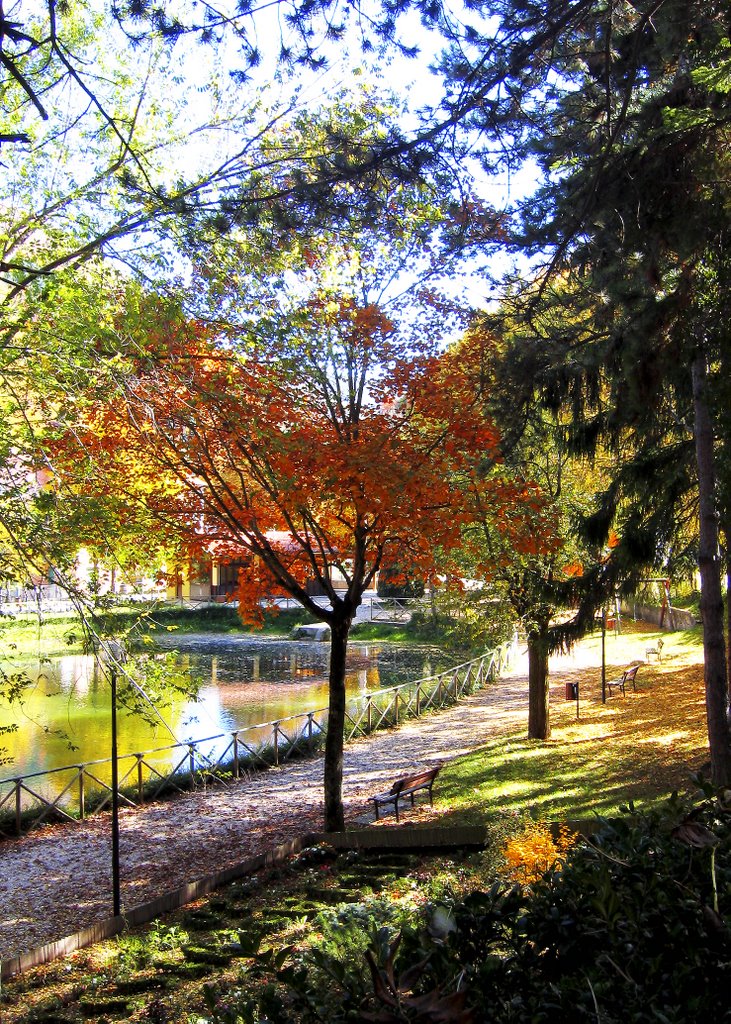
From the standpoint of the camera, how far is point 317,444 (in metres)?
9.23

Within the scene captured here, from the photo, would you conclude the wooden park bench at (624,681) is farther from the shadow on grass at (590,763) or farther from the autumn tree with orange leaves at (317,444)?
Answer: the autumn tree with orange leaves at (317,444)

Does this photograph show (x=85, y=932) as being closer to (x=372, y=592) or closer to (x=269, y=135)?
(x=269, y=135)

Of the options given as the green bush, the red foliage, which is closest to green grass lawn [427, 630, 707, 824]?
the red foliage

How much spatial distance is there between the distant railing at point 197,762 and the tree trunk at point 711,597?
17.3 ft

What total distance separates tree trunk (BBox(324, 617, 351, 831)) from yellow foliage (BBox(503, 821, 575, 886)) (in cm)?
367

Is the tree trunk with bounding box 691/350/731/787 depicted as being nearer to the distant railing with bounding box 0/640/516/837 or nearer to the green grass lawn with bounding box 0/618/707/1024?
the green grass lawn with bounding box 0/618/707/1024

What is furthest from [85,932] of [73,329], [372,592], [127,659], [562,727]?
[372,592]

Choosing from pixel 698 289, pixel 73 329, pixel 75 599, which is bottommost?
pixel 75 599

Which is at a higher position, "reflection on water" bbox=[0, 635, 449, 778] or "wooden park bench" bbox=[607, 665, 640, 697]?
"wooden park bench" bbox=[607, 665, 640, 697]

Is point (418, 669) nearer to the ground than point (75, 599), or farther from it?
nearer to the ground

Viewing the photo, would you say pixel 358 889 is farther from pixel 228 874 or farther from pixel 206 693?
pixel 206 693

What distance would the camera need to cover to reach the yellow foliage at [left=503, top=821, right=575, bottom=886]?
5.68 meters

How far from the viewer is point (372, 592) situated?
48.2 metres

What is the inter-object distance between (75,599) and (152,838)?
643 cm
